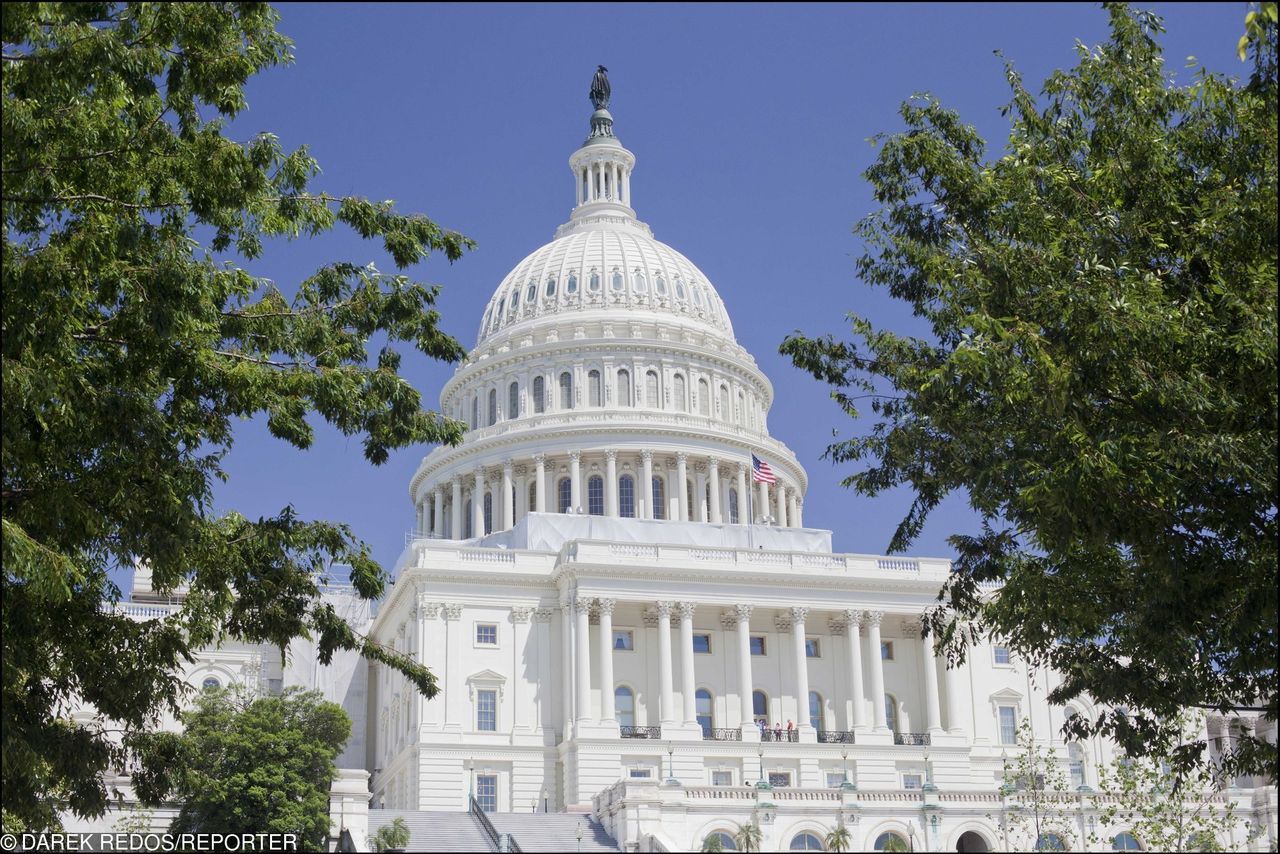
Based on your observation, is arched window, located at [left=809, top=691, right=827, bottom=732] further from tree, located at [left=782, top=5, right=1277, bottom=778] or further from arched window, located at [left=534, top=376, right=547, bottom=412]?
tree, located at [left=782, top=5, right=1277, bottom=778]

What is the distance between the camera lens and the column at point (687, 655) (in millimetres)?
74062

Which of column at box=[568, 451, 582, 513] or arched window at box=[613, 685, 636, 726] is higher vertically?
column at box=[568, 451, 582, 513]

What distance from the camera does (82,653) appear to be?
28.4 m

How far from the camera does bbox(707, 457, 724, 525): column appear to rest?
9656 centimetres

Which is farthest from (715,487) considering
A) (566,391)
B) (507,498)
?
(507,498)

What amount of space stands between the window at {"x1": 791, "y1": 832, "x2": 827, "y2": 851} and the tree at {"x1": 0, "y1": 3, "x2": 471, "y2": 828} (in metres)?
27.2

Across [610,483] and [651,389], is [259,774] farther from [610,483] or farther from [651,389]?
[651,389]

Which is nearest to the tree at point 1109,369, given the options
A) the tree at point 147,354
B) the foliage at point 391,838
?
the tree at point 147,354

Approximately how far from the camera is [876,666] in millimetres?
77062

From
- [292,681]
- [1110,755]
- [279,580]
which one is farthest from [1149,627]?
[292,681]

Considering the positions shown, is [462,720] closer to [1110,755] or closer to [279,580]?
[1110,755]

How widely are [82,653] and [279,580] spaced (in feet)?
12.1

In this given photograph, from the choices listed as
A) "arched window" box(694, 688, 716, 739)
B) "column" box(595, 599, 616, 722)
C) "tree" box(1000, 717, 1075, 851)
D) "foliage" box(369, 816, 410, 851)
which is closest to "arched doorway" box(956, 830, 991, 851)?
"tree" box(1000, 717, 1075, 851)

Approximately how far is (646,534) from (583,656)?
15.8 metres
